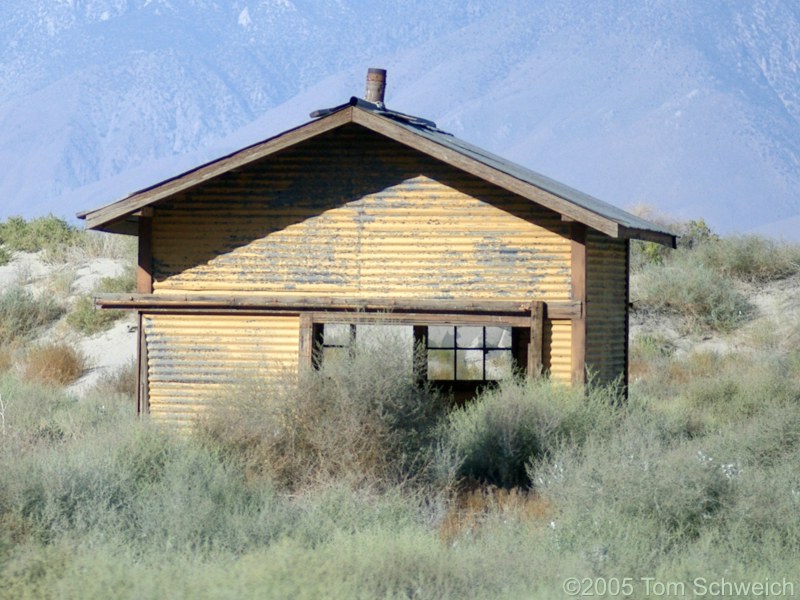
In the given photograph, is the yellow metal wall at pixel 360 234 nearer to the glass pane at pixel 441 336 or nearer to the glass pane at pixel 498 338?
the glass pane at pixel 441 336

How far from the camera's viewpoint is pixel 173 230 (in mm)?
14969

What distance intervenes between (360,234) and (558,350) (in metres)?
2.47

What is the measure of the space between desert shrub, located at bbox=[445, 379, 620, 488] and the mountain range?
106025 mm

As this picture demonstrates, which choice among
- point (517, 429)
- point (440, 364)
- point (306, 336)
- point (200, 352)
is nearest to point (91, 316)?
point (440, 364)

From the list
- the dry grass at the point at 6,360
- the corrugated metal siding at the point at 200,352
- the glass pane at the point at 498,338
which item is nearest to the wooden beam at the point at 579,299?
the corrugated metal siding at the point at 200,352

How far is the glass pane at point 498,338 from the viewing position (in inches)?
1083

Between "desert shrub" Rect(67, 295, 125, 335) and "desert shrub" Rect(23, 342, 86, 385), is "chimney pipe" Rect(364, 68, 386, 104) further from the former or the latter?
"desert shrub" Rect(67, 295, 125, 335)

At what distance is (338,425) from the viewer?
1163 cm

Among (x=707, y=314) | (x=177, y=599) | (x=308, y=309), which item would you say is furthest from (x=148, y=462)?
(x=707, y=314)

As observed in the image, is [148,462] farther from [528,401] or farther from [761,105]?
[761,105]

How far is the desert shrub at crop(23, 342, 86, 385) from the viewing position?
23078 millimetres

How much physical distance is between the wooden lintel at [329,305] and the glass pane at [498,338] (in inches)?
495

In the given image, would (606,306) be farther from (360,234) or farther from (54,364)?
(54,364)

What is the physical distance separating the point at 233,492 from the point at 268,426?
4.64ft
